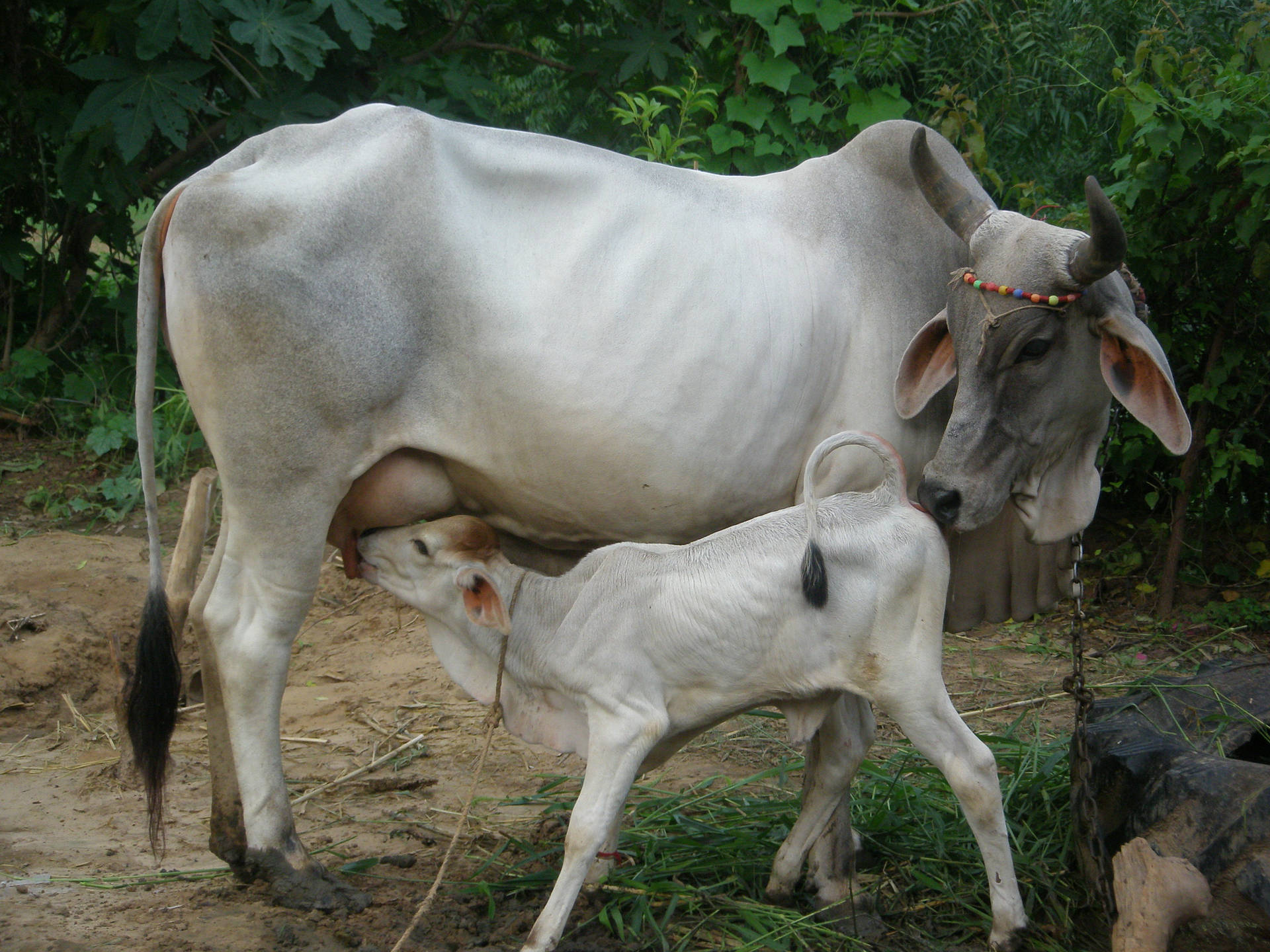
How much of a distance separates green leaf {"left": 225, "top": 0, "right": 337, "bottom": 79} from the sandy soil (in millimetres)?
2055

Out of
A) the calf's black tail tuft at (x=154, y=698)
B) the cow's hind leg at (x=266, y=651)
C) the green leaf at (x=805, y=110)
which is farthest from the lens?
the green leaf at (x=805, y=110)

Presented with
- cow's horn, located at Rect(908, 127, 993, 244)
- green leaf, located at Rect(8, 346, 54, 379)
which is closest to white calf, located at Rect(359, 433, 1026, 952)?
cow's horn, located at Rect(908, 127, 993, 244)

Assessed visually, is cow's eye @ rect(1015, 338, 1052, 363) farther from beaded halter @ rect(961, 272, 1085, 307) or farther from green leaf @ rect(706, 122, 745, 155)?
green leaf @ rect(706, 122, 745, 155)

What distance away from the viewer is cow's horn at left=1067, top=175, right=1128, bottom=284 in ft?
8.17

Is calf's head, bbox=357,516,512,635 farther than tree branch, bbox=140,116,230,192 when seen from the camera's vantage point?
No

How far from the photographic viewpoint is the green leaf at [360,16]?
15.0 feet

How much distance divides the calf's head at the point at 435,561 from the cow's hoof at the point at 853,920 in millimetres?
963

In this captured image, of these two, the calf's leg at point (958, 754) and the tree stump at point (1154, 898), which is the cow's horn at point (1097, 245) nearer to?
the calf's leg at point (958, 754)

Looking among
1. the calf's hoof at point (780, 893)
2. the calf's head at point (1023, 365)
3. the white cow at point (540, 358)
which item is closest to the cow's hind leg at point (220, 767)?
the white cow at point (540, 358)

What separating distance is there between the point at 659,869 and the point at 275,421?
1355mm

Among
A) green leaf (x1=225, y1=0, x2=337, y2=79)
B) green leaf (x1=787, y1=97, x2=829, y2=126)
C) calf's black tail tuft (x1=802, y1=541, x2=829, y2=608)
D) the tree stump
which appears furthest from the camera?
green leaf (x1=787, y1=97, x2=829, y2=126)

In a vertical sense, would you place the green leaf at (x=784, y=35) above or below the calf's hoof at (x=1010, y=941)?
above

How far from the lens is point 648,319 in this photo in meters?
2.81

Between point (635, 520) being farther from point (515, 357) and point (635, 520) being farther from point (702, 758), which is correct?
point (702, 758)
